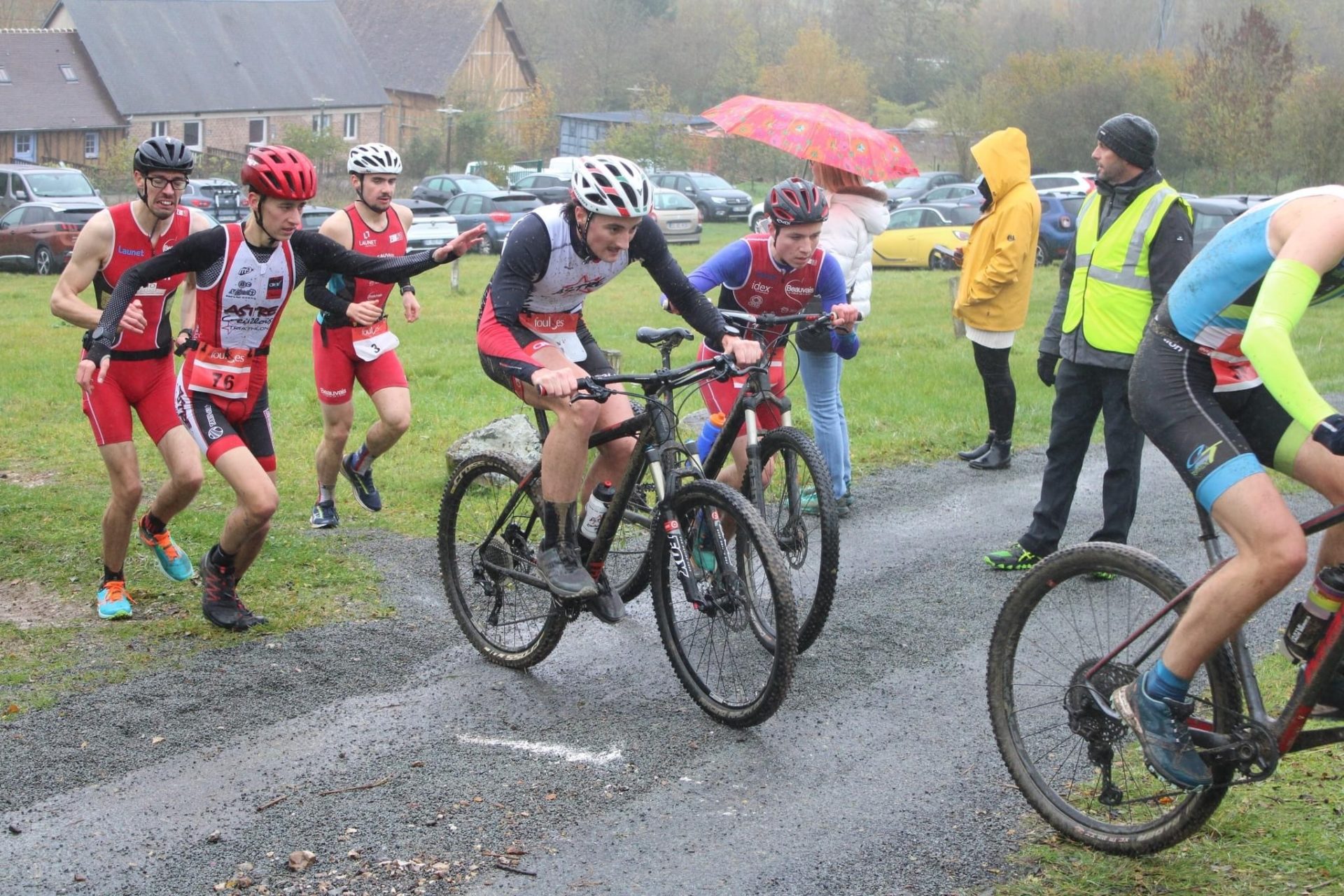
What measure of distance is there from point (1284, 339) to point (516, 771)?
2.79m

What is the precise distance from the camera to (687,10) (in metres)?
87.9

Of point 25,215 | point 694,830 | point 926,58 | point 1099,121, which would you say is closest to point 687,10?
point 926,58

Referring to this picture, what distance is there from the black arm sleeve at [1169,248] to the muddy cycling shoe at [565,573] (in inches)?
127

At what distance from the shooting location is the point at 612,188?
17.1ft

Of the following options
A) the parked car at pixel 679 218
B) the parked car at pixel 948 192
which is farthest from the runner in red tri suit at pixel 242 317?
the parked car at pixel 948 192

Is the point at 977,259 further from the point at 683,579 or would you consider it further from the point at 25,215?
the point at 25,215

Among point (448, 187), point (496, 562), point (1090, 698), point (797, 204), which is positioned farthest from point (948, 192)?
point (1090, 698)

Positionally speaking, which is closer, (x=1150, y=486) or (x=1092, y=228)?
(x=1092, y=228)

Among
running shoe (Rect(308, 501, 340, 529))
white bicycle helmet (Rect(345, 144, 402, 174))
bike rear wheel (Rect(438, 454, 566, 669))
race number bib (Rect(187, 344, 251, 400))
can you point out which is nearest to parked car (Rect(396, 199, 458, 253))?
white bicycle helmet (Rect(345, 144, 402, 174))

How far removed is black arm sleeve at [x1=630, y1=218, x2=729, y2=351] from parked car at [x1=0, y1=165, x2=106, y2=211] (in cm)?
2840

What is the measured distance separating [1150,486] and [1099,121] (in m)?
43.4

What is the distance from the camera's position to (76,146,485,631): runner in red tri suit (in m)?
5.88

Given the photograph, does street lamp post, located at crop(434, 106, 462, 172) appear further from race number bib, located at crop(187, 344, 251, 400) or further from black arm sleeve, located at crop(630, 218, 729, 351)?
black arm sleeve, located at crop(630, 218, 729, 351)

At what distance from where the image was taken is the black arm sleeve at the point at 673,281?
5621 mm
